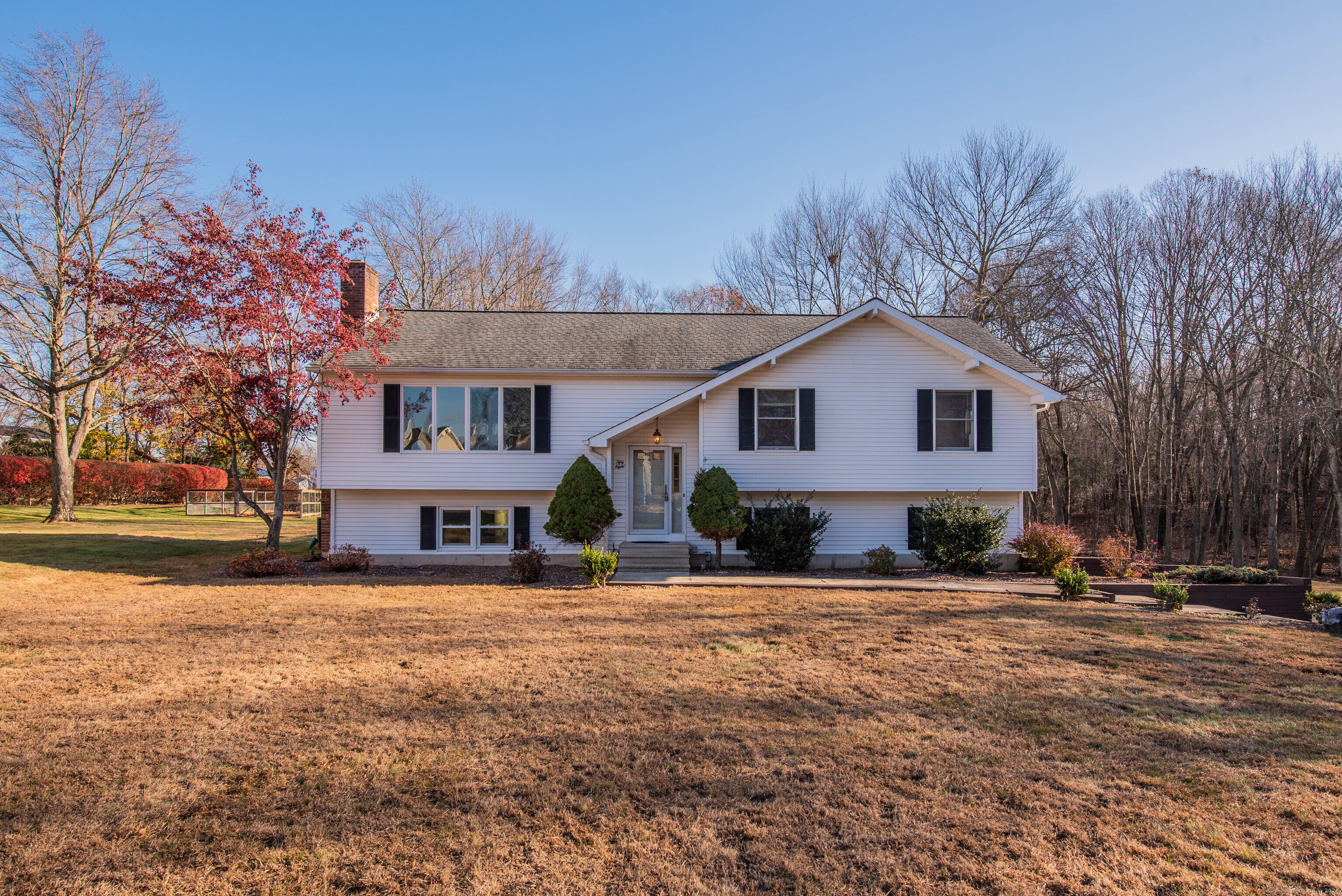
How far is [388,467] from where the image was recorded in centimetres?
1496

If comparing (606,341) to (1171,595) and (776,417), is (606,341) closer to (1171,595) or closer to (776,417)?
(776,417)

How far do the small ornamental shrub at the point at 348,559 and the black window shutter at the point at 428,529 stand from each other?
116 cm

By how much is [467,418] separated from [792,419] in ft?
23.2

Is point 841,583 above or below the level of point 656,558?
below

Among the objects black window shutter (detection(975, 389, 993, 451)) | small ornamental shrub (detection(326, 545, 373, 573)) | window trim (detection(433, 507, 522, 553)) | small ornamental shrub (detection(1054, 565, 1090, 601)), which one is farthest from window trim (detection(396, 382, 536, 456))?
small ornamental shrub (detection(1054, 565, 1090, 601))

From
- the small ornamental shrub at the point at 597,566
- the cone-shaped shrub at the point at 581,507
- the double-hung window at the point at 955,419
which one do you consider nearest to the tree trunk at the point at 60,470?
the cone-shaped shrub at the point at 581,507

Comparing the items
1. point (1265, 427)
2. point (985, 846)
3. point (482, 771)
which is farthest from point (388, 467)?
point (1265, 427)

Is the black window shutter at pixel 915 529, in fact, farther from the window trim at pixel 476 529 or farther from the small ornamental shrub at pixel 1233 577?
the window trim at pixel 476 529

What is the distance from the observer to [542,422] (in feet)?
49.9

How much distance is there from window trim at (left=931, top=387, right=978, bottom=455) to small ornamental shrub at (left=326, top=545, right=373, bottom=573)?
1218cm

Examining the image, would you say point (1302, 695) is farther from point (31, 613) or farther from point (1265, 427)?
point (1265, 427)

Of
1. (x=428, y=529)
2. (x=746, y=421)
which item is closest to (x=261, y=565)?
(x=428, y=529)

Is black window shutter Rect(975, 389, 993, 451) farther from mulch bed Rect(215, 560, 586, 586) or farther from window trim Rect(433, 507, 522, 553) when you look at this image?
window trim Rect(433, 507, 522, 553)

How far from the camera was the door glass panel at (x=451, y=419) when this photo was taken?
15094 millimetres
